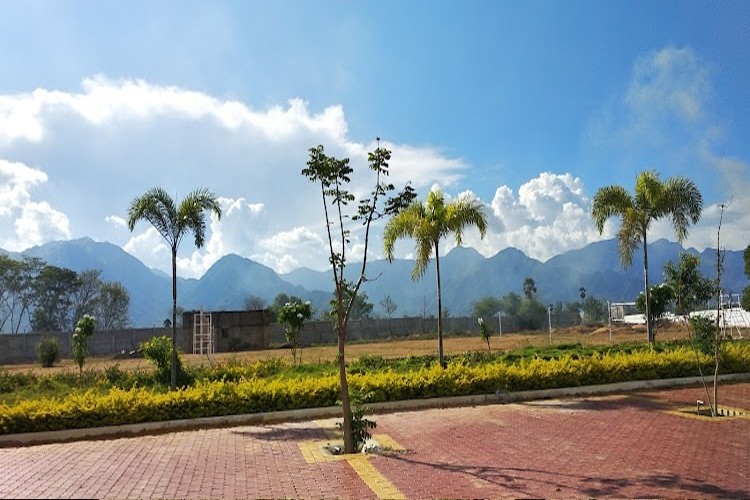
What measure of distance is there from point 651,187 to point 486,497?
47.6ft

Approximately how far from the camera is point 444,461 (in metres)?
7.02

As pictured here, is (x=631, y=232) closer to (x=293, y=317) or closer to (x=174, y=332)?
(x=293, y=317)

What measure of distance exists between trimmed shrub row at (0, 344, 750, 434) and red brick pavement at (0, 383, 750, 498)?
60cm

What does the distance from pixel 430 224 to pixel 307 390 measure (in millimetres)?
4961

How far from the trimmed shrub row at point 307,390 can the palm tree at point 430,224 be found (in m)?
2.22

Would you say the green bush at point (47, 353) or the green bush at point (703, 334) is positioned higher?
the green bush at point (703, 334)

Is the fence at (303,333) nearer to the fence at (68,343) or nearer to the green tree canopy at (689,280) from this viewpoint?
the fence at (68,343)

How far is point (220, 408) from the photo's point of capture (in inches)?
395

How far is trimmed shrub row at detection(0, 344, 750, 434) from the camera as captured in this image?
9414mm

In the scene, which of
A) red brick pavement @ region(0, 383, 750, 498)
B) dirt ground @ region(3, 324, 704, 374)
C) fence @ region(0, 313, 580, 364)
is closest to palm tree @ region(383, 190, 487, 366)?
red brick pavement @ region(0, 383, 750, 498)

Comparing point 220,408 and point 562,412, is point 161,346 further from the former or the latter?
point 562,412

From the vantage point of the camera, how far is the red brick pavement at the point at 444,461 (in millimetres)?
5969

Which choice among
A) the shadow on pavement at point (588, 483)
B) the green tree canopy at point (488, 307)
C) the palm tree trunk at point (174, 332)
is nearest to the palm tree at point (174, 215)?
the palm tree trunk at point (174, 332)

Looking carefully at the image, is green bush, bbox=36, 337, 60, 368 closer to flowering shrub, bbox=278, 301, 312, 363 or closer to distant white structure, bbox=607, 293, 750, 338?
flowering shrub, bbox=278, 301, 312, 363
